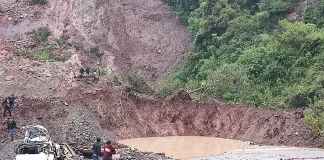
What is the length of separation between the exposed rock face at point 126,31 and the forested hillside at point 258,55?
6.74 feet

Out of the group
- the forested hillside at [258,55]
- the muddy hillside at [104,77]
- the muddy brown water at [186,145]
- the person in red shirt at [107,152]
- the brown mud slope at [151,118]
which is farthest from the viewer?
the forested hillside at [258,55]

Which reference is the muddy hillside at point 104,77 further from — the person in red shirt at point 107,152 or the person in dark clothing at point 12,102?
the person in red shirt at point 107,152

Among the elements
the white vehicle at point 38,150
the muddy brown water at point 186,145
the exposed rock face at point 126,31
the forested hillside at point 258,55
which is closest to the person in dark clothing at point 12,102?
the muddy brown water at point 186,145

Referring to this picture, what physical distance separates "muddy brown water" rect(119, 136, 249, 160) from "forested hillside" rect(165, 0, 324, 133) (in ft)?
13.5

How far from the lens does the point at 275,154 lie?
30.0 meters

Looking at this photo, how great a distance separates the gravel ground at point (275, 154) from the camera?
1131 inches

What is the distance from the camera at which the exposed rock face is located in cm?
5072

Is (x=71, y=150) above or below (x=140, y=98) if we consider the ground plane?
above

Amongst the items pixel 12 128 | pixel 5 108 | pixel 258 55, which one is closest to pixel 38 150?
pixel 12 128

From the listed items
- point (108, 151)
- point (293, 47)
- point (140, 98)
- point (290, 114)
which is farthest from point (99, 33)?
point (108, 151)

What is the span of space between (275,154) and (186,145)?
22.5 feet

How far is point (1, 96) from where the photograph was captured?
3891 centimetres

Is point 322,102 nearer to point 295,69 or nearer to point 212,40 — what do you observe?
point 295,69

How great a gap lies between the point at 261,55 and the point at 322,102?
319 inches
